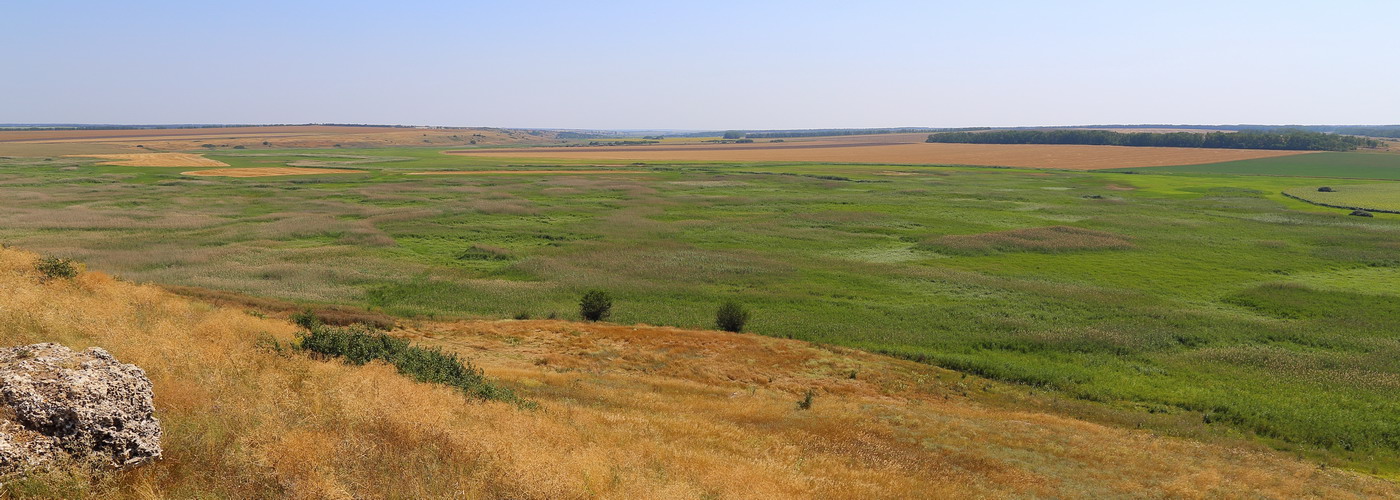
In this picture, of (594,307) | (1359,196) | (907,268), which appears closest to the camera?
(594,307)

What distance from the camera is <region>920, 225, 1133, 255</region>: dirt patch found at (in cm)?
5034

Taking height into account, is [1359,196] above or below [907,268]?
above

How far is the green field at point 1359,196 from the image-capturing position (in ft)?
250

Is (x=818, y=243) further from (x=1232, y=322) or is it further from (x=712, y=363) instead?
(x=712, y=363)

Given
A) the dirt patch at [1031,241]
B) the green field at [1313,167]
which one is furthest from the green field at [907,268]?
the green field at [1313,167]

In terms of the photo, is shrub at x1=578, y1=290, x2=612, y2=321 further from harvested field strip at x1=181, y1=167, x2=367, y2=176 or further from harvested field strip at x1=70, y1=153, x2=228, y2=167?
harvested field strip at x1=70, y1=153, x2=228, y2=167

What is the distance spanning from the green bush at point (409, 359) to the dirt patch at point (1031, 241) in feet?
131

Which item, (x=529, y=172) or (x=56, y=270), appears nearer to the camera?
(x=56, y=270)

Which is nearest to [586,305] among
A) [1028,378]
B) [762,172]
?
[1028,378]

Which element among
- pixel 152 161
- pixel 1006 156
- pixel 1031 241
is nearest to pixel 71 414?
pixel 1031 241

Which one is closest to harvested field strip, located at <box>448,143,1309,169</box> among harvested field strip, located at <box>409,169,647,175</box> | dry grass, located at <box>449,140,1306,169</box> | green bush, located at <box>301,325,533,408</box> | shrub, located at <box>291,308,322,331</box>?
dry grass, located at <box>449,140,1306,169</box>

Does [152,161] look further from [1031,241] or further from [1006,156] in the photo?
[1006,156]

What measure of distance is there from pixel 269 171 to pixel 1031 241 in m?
108

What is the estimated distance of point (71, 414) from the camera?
7.77 meters
